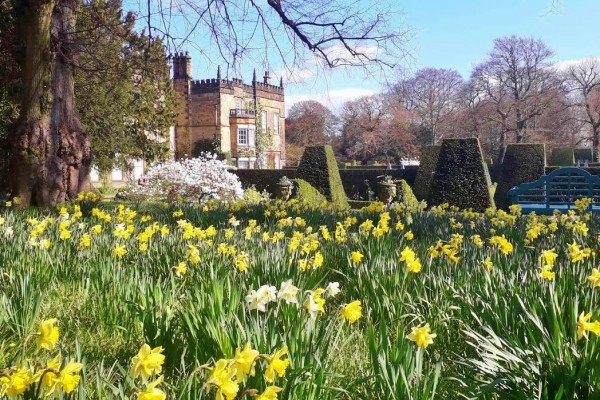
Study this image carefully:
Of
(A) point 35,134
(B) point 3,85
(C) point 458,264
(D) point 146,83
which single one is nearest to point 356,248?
(C) point 458,264

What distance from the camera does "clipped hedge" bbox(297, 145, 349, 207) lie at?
16.2m

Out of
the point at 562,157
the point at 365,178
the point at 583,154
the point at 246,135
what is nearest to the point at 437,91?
the point at 583,154

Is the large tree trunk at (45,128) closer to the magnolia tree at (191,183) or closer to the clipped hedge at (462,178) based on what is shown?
the magnolia tree at (191,183)

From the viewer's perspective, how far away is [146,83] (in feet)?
64.5

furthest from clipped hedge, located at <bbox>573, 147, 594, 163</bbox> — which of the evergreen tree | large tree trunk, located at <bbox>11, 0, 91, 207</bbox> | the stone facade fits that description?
large tree trunk, located at <bbox>11, 0, 91, 207</bbox>

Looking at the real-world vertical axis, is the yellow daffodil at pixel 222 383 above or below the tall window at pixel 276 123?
below

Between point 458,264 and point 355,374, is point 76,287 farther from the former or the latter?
point 458,264

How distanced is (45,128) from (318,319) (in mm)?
7357

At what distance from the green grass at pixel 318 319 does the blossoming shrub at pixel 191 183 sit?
900 centimetres

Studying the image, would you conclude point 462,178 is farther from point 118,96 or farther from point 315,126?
point 315,126

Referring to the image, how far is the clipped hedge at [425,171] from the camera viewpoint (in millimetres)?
17969

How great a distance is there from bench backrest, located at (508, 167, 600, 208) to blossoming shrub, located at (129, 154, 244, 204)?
21.8 feet

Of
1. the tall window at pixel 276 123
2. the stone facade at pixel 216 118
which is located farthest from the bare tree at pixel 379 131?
the stone facade at pixel 216 118

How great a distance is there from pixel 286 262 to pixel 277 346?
1.42 m
